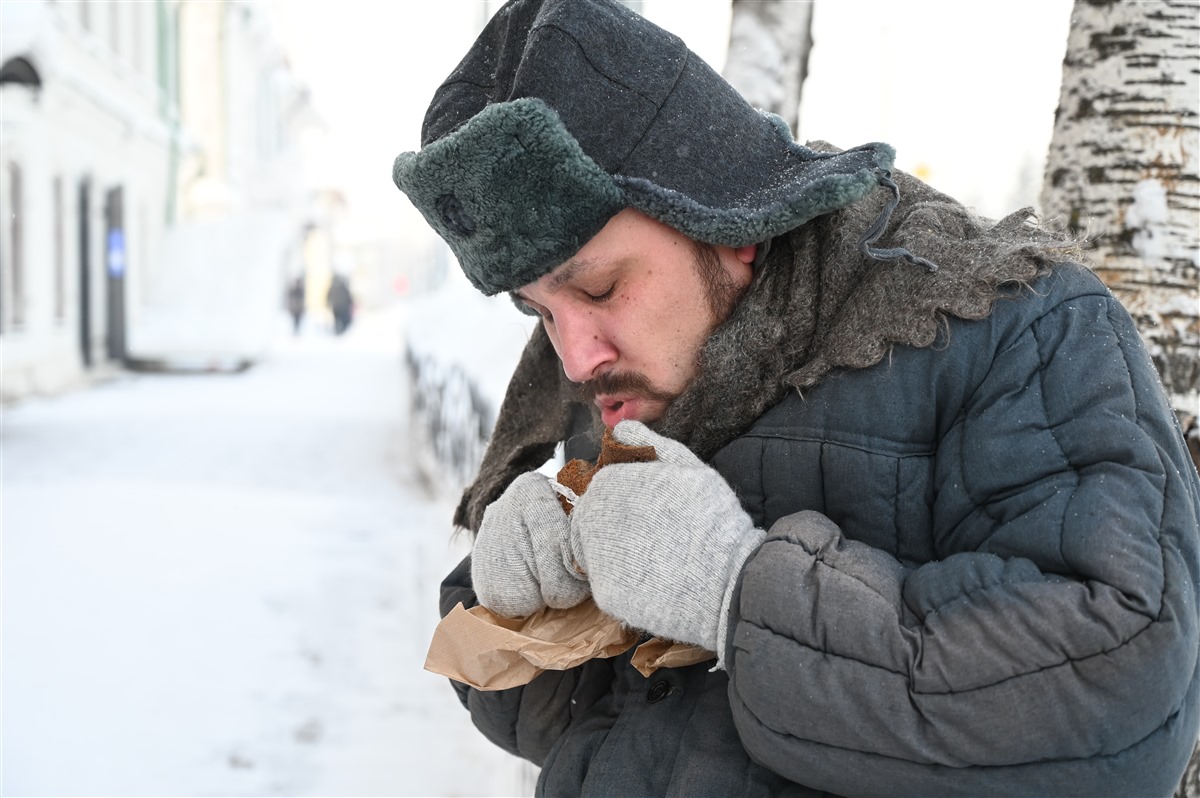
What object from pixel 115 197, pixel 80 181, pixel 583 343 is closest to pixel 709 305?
pixel 583 343

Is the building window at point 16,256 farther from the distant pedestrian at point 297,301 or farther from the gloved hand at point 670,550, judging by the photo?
the distant pedestrian at point 297,301

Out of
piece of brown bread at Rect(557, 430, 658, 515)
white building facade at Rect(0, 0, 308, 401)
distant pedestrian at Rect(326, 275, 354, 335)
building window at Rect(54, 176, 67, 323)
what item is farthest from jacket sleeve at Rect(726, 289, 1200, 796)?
distant pedestrian at Rect(326, 275, 354, 335)

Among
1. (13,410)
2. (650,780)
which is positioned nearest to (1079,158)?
(650,780)

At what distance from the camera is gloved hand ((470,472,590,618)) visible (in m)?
1.62

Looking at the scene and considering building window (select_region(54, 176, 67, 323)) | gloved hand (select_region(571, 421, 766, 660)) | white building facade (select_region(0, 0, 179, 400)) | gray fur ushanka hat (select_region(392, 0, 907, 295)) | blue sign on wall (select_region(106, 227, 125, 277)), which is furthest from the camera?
blue sign on wall (select_region(106, 227, 125, 277))

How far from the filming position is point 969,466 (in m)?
1.38

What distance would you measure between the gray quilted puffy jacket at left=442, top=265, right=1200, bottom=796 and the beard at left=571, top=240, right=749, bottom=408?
0.77 feet

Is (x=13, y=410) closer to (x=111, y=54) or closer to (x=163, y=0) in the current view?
(x=111, y=54)

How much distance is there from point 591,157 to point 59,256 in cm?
1374

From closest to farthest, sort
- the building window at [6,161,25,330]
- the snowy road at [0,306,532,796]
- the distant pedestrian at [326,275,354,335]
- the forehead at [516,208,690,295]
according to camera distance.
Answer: the forehead at [516,208,690,295] < the snowy road at [0,306,532,796] < the building window at [6,161,25,330] < the distant pedestrian at [326,275,354,335]

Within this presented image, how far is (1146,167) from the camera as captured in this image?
271 cm

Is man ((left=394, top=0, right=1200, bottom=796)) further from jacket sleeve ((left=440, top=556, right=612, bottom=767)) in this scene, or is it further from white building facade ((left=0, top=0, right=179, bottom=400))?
white building facade ((left=0, top=0, right=179, bottom=400))

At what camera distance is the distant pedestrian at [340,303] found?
2800 centimetres

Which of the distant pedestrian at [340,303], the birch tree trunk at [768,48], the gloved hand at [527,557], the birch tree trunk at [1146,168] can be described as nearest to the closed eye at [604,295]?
the gloved hand at [527,557]
